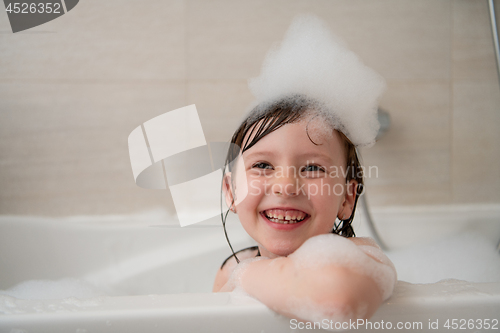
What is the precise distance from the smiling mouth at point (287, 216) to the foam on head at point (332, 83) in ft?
0.62

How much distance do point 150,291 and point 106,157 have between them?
0.48m

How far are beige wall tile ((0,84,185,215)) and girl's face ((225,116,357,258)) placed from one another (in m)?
0.63

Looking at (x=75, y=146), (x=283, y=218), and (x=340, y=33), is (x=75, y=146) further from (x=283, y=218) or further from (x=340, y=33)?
(x=340, y=33)

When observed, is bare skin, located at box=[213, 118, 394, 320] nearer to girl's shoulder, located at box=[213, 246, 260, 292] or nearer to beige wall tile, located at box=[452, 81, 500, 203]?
girl's shoulder, located at box=[213, 246, 260, 292]

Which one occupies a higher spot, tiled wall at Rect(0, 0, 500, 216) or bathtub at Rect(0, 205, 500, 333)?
tiled wall at Rect(0, 0, 500, 216)

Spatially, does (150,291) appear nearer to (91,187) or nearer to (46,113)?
(91,187)

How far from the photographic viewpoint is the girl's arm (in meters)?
0.34

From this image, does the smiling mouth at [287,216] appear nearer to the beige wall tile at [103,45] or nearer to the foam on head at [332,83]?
the foam on head at [332,83]

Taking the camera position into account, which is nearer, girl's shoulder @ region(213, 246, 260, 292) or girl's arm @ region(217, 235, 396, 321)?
girl's arm @ region(217, 235, 396, 321)

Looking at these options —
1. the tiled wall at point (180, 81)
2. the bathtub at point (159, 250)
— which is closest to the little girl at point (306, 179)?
the bathtub at point (159, 250)

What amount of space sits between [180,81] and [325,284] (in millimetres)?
932

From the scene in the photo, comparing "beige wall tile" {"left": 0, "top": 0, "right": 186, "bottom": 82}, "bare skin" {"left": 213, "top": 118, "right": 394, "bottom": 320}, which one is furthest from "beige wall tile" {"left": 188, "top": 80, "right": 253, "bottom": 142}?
"bare skin" {"left": 213, "top": 118, "right": 394, "bottom": 320}

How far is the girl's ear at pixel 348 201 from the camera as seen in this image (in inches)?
26.9

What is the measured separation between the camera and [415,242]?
3.65 feet
